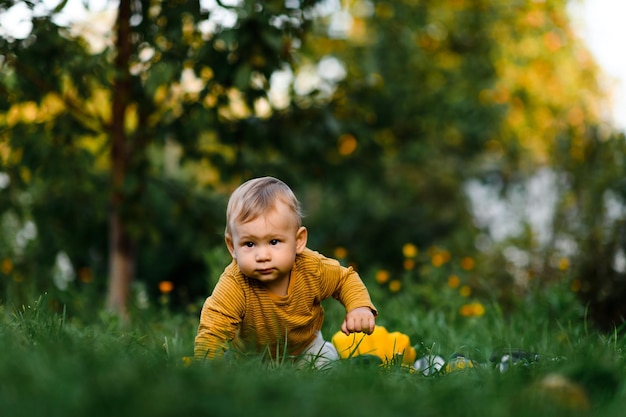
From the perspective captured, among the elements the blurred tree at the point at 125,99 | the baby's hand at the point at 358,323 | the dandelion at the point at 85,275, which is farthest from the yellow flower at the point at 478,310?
the dandelion at the point at 85,275

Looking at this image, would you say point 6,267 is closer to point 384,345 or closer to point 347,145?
point 347,145

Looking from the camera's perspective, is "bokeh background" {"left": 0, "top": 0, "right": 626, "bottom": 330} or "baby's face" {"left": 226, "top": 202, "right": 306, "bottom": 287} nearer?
"baby's face" {"left": 226, "top": 202, "right": 306, "bottom": 287}

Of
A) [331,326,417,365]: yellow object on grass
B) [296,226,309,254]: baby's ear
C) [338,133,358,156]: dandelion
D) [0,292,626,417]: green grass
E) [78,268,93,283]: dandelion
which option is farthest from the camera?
[78,268,93,283]: dandelion

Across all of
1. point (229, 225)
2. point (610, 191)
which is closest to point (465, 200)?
point (610, 191)

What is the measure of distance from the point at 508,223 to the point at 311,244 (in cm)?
185

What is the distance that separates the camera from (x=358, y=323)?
2455 millimetres

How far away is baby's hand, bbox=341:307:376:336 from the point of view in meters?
2.44

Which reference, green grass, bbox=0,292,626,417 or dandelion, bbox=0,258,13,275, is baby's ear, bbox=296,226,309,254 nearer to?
green grass, bbox=0,292,626,417

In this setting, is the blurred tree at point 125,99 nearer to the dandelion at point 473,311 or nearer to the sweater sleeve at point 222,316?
the sweater sleeve at point 222,316

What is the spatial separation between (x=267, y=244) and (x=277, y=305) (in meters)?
0.25

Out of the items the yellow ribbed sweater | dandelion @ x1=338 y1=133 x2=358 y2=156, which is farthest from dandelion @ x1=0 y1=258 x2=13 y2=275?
the yellow ribbed sweater

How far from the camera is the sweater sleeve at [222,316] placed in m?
2.44

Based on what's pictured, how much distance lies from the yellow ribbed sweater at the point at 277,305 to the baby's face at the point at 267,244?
0.34ft

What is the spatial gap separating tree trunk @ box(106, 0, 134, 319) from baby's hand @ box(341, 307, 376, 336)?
6.07 ft
